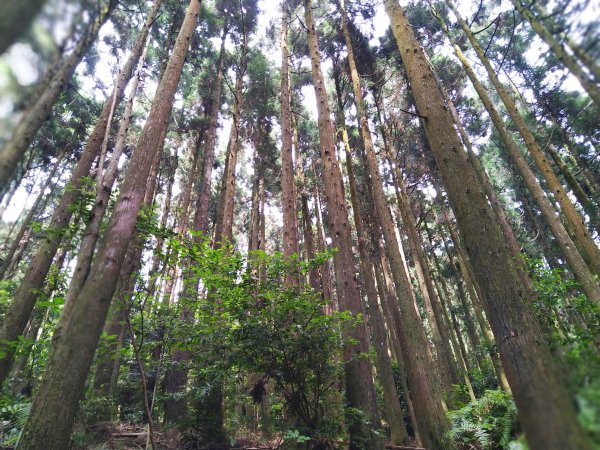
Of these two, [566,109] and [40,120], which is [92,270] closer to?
[40,120]

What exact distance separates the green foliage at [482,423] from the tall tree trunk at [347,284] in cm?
147

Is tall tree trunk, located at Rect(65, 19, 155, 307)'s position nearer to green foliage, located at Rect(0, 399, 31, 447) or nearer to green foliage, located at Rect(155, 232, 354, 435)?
green foliage, located at Rect(155, 232, 354, 435)

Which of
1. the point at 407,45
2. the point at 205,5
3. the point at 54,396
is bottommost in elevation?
the point at 54,396

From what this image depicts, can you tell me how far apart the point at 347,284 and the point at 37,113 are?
5688mm

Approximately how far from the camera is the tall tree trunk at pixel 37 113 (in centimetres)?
171

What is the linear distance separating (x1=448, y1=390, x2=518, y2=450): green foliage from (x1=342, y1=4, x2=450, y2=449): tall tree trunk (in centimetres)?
30

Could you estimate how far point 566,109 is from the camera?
48.5ft

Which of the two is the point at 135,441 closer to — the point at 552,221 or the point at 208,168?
the point at 208,168

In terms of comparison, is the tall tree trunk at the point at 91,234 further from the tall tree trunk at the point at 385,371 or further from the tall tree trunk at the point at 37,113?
the tall tree trunk at the point at 385,371

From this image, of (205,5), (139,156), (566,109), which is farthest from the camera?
(566,109)

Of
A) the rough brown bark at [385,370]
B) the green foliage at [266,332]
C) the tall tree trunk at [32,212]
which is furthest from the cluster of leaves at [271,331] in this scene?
the tall tree trunk at [32,212]

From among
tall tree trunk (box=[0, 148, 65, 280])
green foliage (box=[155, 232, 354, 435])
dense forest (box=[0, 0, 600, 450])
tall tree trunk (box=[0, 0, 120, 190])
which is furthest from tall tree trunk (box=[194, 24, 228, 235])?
tall tree trunk (box=[0, 0, 120, 190])

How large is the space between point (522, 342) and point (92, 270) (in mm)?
3541

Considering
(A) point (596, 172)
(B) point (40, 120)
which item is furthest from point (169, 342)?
(A) point (596, 172)
